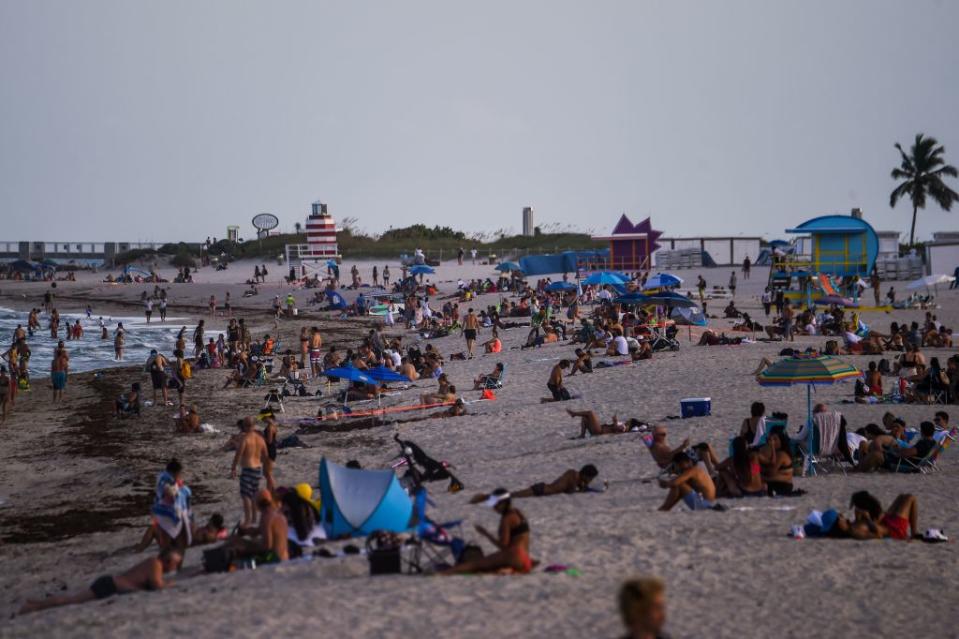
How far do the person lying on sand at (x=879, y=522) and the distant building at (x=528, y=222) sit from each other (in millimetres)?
77166

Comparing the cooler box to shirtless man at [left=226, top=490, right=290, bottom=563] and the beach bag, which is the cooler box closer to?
shirtless man at [left=226, top=490, right=290, bottom=563]

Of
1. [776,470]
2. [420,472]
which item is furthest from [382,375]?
[776,470]

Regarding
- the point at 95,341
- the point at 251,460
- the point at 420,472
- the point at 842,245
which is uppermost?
the point at 842,245

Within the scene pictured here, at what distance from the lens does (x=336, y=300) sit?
162 feet

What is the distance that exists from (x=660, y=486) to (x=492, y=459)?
13.1ft

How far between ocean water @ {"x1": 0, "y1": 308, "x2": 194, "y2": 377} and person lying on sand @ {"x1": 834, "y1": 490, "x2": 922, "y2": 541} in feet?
89.7

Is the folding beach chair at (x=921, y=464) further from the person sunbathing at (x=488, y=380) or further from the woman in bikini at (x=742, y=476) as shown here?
the person sunbathing at (x=488, y=380)

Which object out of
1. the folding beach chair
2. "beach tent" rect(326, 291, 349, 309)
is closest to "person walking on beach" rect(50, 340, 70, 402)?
the folding beach chair

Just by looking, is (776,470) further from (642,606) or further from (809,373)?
(642,606)

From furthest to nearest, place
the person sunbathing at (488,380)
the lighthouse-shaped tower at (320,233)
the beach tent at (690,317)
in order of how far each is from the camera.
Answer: the lighthouse-shaped tower at (320,233), the beach tent at (690,317), the person sunbathing at (488,380)

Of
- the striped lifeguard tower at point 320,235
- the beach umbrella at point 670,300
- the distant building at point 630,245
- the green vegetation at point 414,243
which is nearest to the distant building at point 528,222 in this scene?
the green vegetation at point 414,243

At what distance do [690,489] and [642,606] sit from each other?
6.62 metres

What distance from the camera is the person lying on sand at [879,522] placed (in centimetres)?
991

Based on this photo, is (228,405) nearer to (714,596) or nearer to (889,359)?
(889,359)
